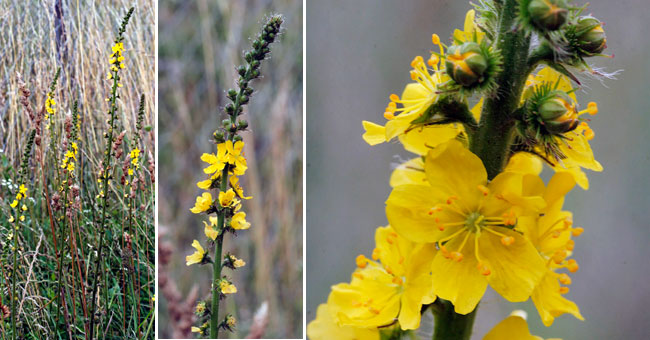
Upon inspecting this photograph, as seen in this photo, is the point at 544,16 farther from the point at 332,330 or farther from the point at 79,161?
the point at 79,161

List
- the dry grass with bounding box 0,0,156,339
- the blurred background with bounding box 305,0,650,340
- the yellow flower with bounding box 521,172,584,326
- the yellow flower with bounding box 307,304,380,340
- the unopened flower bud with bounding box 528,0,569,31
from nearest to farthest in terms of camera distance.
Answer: the unopened flower bud with bounding box 528,0,569,31
the yellow flower with bounding box 521,172,584,326
the yellow flower with bounding box 307,304,380,340
the dry grass with bounding box 0,0,156,339
the blurred background with bounding box 305,0,650,340

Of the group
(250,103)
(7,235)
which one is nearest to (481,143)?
(250,103)

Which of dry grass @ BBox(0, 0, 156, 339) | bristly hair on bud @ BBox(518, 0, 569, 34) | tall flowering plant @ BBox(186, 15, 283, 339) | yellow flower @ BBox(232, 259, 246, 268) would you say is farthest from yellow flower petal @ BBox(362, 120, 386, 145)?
dry grass @ BBox(0, 0, 156, 339)

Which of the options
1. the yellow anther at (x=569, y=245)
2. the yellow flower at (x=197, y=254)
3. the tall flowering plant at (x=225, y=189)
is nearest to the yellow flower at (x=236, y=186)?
the tall flowering plant at (x=225, y=189)

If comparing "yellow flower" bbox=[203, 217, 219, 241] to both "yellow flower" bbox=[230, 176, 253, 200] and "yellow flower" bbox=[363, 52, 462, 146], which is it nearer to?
"yellow flower" bbox=[230, 176, 253, 200]

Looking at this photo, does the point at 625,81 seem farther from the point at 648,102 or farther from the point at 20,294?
the point at 20,294

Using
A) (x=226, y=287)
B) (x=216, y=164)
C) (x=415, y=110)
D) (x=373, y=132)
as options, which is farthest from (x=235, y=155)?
(x=415, y=110)
